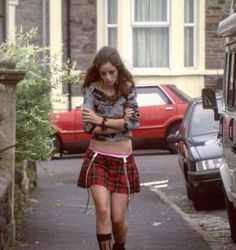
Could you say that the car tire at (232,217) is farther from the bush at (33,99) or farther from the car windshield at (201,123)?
the car windshield at (201,123)

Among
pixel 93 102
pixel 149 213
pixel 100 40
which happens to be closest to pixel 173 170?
pixel 149 213

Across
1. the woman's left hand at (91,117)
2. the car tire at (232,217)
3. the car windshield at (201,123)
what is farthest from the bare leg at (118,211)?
the car windshield at (201,123)

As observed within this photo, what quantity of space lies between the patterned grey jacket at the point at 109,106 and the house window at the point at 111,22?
19331 millimetres

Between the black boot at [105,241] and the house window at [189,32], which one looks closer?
the black boot at [105,241]

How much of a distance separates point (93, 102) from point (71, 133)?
1540 centimetres

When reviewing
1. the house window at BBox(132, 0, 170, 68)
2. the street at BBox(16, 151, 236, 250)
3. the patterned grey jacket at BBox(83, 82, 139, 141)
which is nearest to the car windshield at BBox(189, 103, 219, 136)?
the street at BBox(16, 151, 236, 250)

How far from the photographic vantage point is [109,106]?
8297 millimetres

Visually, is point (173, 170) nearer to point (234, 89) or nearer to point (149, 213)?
point (149, 213)

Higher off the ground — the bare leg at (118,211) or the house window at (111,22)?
the house window at (111,22)

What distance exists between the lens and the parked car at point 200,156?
42.5 ft

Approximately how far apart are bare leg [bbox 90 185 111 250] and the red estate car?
50.6 ft

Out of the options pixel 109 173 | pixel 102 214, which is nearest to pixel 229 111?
pixel 109 173

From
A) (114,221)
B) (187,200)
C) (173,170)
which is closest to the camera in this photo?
(114,221)

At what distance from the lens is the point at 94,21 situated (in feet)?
89.5
